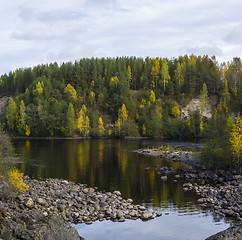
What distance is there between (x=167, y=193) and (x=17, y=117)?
4415 inches

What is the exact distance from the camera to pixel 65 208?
2838 cm

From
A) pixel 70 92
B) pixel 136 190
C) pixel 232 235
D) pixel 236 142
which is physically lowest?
pixel 136 190

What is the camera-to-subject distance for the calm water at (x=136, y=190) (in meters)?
24.2

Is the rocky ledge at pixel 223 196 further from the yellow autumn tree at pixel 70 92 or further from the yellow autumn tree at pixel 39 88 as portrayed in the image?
the yellow autumn tree at pixel 39 88

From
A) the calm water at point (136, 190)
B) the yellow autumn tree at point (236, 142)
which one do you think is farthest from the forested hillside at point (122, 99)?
the yellow autumn tree at point (236, 142)

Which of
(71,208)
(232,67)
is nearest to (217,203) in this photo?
(71,208)

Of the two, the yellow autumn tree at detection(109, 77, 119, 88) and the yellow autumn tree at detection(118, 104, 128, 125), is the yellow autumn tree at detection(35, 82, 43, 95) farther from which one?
the yellow autumn tree at detection(118, 104, 128, 125)

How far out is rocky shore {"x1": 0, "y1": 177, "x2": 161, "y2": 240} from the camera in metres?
19.2

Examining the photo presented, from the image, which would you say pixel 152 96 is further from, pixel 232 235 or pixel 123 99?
pixel 232 235

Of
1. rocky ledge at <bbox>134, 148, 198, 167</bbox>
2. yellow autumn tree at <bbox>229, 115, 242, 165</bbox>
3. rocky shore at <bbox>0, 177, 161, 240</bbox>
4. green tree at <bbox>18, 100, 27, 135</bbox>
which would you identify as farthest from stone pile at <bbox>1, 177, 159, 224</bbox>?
green tree at <bbox>18, 100, 27, 135</bbox>

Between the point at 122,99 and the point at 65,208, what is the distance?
356 feet

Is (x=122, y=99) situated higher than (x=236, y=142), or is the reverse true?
(x=122, y=99)

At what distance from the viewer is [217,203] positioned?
31047 millimetres

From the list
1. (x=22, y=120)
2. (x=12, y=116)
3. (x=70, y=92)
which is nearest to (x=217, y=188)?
(x=22, y=120)
